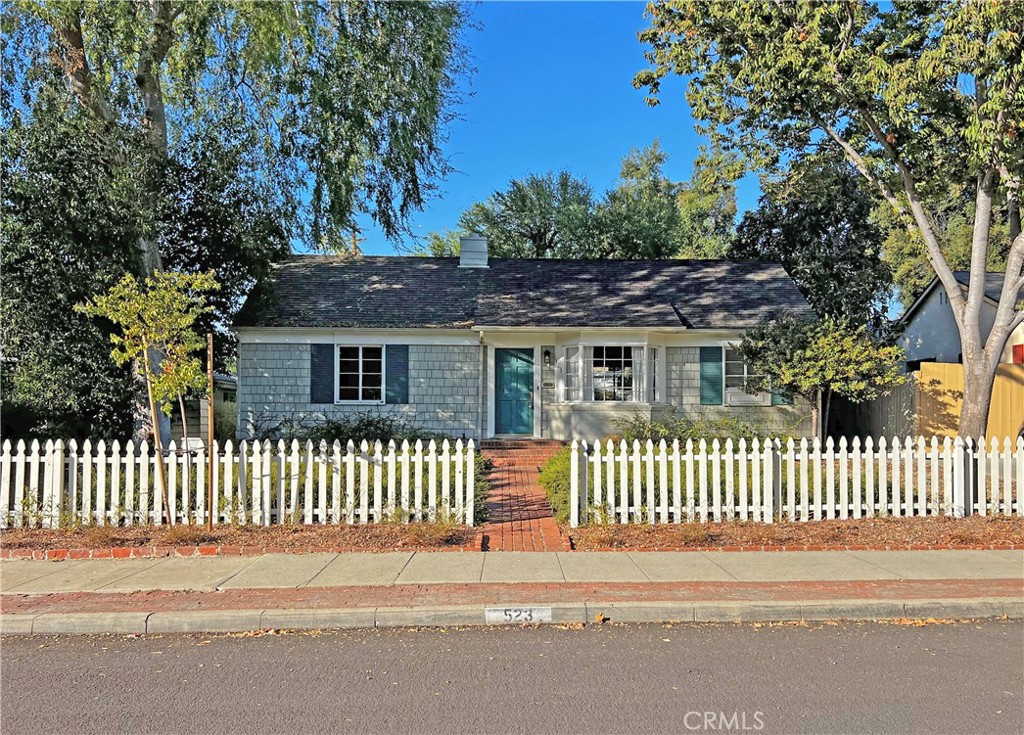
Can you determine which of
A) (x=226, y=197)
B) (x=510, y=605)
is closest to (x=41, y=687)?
(x=510, y=605)

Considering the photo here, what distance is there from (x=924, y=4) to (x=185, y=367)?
11710mm

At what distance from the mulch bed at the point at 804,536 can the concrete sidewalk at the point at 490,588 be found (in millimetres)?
278

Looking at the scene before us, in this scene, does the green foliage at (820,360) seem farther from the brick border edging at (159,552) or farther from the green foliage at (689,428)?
the brick border edging at (159,552)

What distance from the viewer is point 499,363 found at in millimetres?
16344

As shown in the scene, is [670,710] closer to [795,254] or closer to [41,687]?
[41,687]

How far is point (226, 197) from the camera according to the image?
13.3 meters

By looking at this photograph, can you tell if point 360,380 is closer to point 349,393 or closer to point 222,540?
point 349,393

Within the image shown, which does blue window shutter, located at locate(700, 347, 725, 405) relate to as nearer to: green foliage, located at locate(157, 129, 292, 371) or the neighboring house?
the neighboring house

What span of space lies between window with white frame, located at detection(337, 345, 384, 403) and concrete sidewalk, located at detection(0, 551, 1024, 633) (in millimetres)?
8872

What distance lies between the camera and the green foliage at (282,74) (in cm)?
1227

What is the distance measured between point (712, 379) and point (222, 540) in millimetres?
11708

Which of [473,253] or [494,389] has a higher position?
[473,253]

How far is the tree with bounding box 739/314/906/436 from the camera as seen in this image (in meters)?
13.2

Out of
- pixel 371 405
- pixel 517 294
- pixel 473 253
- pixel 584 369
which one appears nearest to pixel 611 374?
pixel 584 369
